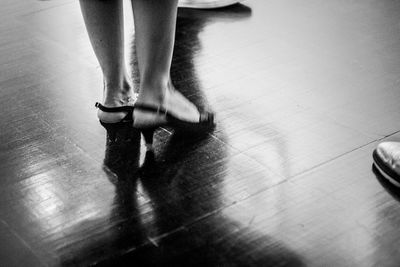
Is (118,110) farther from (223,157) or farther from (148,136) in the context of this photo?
(223,157)

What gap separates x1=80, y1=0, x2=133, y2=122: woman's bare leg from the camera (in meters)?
1.86

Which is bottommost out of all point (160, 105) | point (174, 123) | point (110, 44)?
point (174, 123)

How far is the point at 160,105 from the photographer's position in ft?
5.96

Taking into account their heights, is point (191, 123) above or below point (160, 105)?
below

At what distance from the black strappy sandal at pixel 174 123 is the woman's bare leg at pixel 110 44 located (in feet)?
0.60

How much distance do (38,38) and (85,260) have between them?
5.34 ft

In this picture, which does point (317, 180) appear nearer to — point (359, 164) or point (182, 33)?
point (359, 164)

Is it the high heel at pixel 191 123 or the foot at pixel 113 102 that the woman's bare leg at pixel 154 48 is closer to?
the high heel at pixel 191 123

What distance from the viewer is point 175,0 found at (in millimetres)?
1753

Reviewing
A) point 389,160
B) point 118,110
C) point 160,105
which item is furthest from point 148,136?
point 389,160

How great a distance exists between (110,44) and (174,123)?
30 centimetres

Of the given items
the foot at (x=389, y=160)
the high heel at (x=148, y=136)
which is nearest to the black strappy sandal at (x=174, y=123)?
the high heel at (x=148, y=136)

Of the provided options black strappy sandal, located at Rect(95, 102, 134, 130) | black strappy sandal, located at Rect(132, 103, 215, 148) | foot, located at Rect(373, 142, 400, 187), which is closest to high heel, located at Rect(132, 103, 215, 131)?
black strappy sandal, located at Rect(132, 103, 215, 148)

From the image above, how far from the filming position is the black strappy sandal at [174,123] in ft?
5.92
